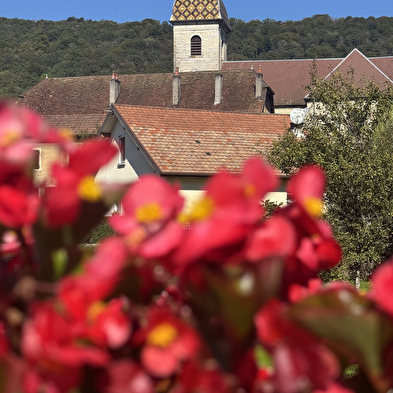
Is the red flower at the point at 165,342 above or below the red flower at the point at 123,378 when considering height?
above

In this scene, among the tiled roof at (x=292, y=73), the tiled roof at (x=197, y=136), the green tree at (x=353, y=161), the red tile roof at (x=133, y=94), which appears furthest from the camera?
the tiled roof at (x=292, y=73)

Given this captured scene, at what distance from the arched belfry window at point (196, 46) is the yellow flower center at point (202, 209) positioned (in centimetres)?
7072

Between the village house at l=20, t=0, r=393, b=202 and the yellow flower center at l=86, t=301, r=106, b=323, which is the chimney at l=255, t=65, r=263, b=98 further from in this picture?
the yellow flower center at l=86, t=301, r=106, b=323

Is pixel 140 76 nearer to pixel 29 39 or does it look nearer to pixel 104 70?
pixel 104 70

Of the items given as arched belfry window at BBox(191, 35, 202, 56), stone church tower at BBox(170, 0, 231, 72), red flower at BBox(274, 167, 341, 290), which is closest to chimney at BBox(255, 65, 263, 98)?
stone church tower at BBox(170, 0, 231, 72)

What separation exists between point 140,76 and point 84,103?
5.51 meters

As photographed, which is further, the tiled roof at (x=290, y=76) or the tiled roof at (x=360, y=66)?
the tiled roof at (x=290, y=76)

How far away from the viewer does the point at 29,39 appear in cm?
11100

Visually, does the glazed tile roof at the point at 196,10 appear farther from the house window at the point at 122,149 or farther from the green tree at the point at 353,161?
the green tree at the point at 353,161

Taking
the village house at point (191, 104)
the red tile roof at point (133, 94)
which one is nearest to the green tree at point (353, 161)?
the village house at point (191, 104)

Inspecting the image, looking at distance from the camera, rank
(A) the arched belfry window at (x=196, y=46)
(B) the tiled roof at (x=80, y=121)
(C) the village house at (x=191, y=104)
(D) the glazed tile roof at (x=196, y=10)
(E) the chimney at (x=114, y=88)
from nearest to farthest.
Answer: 1. (C) the village house at (x=191, y=104)
2. (B) the tiled roof at (x=80, y=121)
3. (E) the chimney at (x=114, y=88)
4. (A) the arched belfry window at (x=196, y=46)
5. (D) the glazed tile roof at (x=196, y=10)

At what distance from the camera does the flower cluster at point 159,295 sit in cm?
63

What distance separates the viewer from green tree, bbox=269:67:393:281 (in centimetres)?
1420

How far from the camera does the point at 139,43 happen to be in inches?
4139
